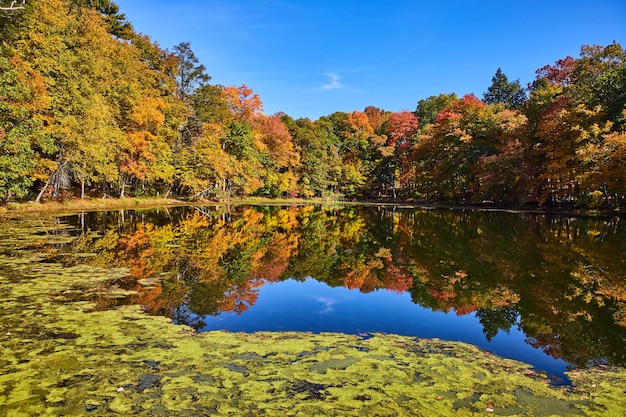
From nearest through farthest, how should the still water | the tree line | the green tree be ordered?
1. the still water
2. the tree line
3. the green tree

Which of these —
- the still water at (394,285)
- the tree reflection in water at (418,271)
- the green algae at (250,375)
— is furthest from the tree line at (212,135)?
the green algae at (250,375)

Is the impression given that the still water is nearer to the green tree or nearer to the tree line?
the tree line

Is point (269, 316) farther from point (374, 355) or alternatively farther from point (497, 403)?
point (497, 403)

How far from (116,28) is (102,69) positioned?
10.2 metres

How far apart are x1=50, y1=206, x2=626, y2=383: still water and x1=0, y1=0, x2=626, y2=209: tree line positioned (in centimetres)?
964

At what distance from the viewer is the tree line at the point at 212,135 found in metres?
20.4

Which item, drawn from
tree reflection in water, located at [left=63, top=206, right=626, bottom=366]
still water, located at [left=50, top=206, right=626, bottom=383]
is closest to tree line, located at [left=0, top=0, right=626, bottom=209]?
tree reflection in water, located at [left=63, top=206, right=626, bottom=366]

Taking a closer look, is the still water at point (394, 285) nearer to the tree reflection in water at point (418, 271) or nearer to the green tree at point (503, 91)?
the tree reflection in water at point (418, 271)

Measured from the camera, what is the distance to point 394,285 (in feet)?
28.4

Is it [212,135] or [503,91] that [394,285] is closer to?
[212,135]

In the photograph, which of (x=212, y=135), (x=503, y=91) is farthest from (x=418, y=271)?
(x=503, y=91)

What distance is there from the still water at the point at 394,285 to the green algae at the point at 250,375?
1.93 ft

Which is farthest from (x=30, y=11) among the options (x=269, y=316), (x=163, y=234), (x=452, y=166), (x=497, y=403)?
(x=452, y=166)

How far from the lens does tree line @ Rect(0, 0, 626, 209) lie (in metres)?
20.4
